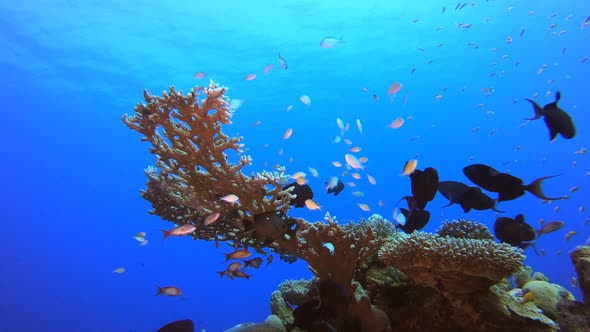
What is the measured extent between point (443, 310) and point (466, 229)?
178cm

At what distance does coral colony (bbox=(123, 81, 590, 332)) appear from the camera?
3572 millimetres

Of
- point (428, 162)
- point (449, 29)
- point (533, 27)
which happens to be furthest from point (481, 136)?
point (449, 29)

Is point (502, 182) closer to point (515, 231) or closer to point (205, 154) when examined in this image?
point (515, 231)

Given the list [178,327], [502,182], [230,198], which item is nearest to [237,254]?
[230,198]

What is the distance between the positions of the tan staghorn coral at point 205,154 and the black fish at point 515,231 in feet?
10.2

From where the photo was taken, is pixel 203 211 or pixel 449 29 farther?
pixel 449 29

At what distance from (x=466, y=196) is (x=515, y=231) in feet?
2.88

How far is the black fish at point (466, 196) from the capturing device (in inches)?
183

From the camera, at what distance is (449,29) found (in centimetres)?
3331

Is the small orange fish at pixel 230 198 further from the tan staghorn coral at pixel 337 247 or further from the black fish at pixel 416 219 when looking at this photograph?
the black fish at pixel 416 219

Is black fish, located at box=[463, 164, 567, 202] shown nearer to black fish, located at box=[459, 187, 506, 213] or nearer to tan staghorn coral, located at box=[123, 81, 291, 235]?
black fish, located at box=[459, 187, 506, 213]

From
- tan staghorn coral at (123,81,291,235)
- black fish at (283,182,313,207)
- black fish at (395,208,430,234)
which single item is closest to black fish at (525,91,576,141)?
black fish at (395,208,430,234)

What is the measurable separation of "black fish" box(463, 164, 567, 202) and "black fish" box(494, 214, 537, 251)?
1.50ft

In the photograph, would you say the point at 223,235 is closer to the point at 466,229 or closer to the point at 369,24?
the point at 466,229
